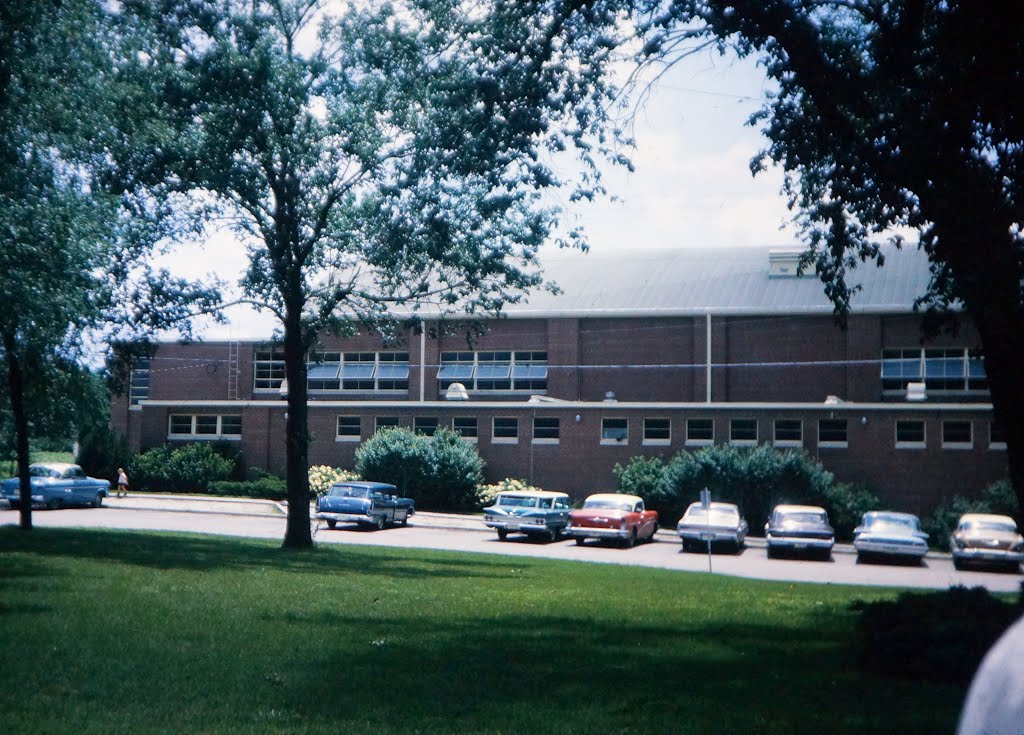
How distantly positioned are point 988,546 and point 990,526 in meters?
1.29

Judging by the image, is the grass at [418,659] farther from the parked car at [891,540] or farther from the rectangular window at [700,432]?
the rectangular window at [700,432]

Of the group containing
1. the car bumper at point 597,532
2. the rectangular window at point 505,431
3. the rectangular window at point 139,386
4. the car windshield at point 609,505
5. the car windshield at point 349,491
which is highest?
the rectangular window at point 139,386

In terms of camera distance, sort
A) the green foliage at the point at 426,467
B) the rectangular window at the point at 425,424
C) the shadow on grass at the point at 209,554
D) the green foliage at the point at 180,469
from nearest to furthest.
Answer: the shadow on grass at the point at 209,554, the green foliage at the point at 426,467, the rectangular window at the point at 425,424, the green foliage at the point at 180,469

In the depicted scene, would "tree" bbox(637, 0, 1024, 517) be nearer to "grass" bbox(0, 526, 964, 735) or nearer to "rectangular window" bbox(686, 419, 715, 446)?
"grass" bbox(0, 526, 964, 735)

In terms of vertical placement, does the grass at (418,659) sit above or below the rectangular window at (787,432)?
below

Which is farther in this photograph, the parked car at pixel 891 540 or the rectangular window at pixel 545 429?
the rectangular window at pixel 545 429

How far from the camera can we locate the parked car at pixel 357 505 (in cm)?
3738

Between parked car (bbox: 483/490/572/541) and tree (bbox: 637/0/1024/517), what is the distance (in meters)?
22.1

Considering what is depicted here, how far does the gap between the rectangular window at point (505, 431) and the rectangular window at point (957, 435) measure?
17876 mm

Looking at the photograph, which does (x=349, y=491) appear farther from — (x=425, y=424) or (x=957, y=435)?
(x=957, y=435)

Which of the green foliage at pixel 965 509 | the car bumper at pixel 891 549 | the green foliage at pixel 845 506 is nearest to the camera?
the car bumper at pixel 891 549

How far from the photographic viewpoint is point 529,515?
35.0 meters

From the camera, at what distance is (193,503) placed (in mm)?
45344

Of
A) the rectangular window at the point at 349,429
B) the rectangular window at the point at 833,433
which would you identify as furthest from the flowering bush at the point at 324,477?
the rectangular window at the point at 833,433
